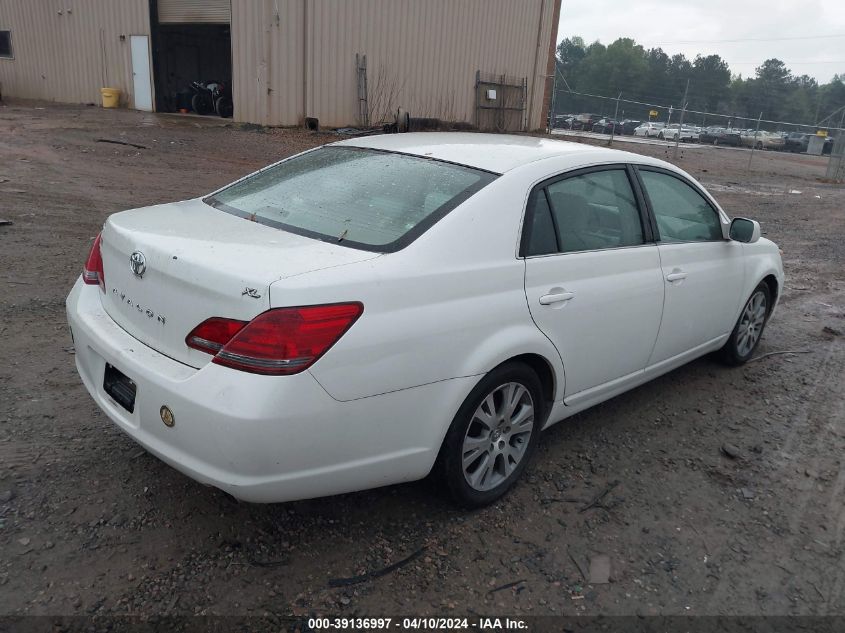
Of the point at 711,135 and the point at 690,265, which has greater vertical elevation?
the point at 690,265

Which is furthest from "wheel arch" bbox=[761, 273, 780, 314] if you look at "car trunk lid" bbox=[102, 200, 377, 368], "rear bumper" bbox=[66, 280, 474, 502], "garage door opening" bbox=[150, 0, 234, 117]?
"garage door opening" bbox=[150, 0, 234, 117]

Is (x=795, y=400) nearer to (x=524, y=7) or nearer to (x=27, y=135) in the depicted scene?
(x=27, y=135)

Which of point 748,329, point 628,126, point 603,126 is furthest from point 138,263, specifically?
point 628,126

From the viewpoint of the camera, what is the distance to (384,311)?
256 centimetres

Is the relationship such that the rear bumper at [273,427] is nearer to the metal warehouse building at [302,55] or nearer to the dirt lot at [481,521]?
the dirt lot at [481,521]

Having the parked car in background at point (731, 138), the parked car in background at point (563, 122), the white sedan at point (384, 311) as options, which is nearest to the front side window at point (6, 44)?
the white sedan at point (384, 311)

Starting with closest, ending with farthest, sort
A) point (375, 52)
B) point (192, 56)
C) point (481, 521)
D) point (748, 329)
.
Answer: point (481, 521) → point (748, 329) → point (375, 52) → point (192, 56)

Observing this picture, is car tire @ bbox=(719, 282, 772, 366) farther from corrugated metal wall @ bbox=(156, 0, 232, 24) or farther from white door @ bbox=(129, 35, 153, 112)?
white door @ bbox=(129, 35, 153, 112)

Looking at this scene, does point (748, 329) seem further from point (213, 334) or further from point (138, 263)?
point (138, 263)

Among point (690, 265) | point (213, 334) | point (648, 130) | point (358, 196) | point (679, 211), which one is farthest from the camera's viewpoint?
point (648, 130)

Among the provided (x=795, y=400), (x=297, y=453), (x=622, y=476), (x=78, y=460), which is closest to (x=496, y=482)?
(x=622, y=476)

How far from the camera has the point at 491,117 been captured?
77.8ft

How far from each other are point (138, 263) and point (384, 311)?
103 centimetres

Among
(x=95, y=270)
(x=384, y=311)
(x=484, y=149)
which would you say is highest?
(x=484, y=149)
